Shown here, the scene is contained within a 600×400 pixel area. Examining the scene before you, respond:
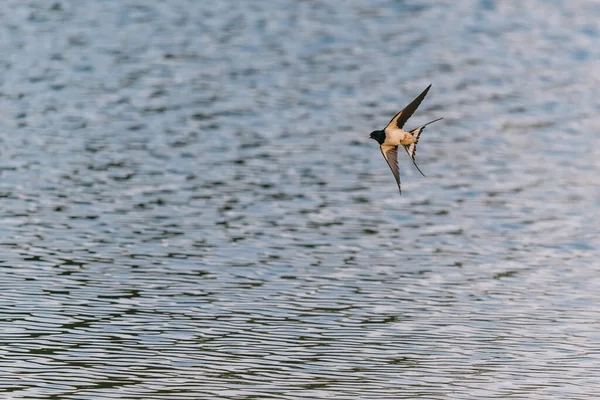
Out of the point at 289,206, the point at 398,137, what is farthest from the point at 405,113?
the point at 289,206

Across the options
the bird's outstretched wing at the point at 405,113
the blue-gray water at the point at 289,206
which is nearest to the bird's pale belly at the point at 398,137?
the bird's outstretched wing at the point at 405,113

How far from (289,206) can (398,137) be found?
5782 millimetres

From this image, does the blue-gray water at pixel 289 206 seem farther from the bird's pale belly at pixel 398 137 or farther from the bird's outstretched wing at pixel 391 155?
the bird's pale belly at pixel 398 137

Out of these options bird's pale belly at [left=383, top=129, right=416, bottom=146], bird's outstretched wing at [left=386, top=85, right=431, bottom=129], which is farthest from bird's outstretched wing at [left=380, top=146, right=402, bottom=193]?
bird's outstretched wing at [left=386, top=85, right=431, bottom=129]

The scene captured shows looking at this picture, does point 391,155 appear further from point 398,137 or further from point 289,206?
point 289,206

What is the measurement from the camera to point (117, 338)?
13164 mm

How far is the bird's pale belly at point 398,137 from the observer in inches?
530

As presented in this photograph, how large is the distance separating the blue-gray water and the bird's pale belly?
6.28 feet

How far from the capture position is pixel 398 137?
13.5 metres

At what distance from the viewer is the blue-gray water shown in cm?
1279

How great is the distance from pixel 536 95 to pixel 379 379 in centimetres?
1682

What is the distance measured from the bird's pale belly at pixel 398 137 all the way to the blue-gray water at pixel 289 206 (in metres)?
1.91

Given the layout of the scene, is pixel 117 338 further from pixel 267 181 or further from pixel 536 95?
pixel 536 95

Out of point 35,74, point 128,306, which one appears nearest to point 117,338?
point 128,306
